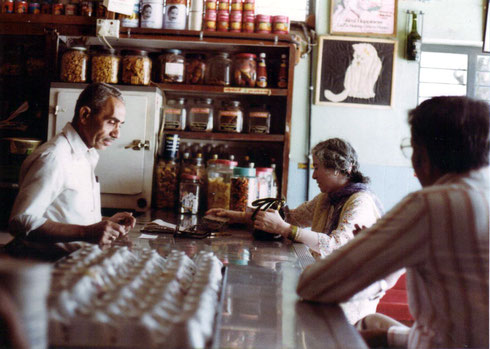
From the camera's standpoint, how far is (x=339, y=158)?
2.42 meters

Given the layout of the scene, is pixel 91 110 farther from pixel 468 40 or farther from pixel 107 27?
pixel 468 40

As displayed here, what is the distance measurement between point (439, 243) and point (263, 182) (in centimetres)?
163

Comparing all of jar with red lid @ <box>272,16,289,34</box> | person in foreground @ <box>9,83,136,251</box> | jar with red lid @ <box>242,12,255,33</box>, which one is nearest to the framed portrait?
jar with red lid @ <box>272,16,289,34</box>

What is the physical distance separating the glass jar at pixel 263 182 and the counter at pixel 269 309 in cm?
81

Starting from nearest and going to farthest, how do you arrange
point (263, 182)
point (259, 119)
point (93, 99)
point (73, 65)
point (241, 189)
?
point (93, 99), point (241, 189), point (263, 182), point (73, 65), point (259, 119)

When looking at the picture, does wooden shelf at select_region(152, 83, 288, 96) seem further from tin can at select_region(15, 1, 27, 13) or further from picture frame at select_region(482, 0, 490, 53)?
picture frame at select_region(482, 0, 490, 53)

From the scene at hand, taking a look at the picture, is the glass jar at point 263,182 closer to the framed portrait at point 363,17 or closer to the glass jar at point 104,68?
the glass jar at point 104,68

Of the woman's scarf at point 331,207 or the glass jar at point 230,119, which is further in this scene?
the glass jar at point 230,119

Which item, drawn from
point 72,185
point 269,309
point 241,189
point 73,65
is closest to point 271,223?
point 241,189

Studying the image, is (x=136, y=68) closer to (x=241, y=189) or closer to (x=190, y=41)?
(x=190, y=41)

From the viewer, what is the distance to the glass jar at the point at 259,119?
9.89 feet

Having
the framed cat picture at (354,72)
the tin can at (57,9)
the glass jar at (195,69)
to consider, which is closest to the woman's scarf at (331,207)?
the glass jar at (195,69)

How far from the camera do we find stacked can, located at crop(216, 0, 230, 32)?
2955 mm

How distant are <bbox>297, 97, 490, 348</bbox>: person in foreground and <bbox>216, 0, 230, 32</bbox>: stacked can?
2.02 m
